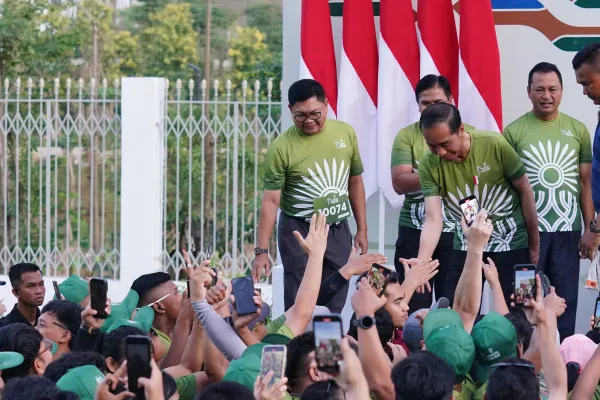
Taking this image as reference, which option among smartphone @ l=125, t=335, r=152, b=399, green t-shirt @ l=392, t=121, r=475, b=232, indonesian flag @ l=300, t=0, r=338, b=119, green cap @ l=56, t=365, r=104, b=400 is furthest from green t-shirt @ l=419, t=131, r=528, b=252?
smartphone @ l=125, t=335, r=152, b=399

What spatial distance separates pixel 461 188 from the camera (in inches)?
273

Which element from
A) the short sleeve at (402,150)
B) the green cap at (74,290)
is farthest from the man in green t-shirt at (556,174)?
the green cap at (74,290)

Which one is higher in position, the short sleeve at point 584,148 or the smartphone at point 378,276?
the short sleeve at point 584,148

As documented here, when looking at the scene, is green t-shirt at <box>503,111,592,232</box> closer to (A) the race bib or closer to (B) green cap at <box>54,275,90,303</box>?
(A) the race bib

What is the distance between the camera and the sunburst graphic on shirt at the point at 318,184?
764 cm

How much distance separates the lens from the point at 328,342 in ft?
12.4

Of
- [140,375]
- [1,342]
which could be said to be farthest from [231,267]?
[140,375]

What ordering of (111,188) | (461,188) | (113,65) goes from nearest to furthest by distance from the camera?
(461,188), (111,188), (113,65)

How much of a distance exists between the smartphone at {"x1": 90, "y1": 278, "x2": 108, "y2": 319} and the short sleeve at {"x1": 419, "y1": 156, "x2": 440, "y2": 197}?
211 centimetres

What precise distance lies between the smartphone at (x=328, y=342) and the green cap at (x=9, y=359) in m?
1.55

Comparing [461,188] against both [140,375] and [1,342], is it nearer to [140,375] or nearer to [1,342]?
[1,342]

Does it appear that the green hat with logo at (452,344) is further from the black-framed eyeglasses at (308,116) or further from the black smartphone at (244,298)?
the black-framed eyeglasses at (308,116)

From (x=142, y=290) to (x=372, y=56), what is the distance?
9.30 ft

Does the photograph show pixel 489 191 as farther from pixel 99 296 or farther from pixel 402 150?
pixel 99 296
